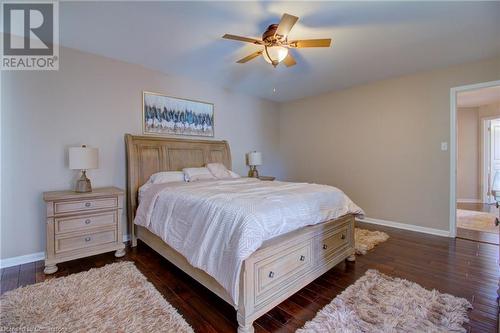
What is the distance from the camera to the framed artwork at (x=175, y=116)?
3576 mm

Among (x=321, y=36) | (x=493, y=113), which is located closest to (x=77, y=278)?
(x=321, y=36)

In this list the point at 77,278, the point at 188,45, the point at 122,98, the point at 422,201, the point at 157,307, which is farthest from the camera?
the point at 422,201

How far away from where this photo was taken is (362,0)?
2.01 m

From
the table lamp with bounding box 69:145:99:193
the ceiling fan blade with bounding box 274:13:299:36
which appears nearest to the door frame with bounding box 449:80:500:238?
the ceiling fan blade with bounding box 274:13:299:36

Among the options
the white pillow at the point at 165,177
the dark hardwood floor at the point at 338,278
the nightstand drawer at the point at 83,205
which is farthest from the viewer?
the white pillow at the point at 165,177

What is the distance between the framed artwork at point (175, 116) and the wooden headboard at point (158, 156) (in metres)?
0.20

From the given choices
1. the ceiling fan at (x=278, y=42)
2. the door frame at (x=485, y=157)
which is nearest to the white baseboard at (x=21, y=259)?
the ceiling fan at (x=278, y=42)

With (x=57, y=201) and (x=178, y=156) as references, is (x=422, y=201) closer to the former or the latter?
(x=178, y=156)

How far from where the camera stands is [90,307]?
1777 mm

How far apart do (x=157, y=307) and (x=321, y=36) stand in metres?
3.07

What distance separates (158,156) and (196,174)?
2.13 feet

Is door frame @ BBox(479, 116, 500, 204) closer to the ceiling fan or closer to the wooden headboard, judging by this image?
the ceiling fan

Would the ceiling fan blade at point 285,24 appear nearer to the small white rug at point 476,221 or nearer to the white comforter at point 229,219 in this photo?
the white comforter at point 229,219

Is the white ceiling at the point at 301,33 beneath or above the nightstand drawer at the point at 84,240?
above
